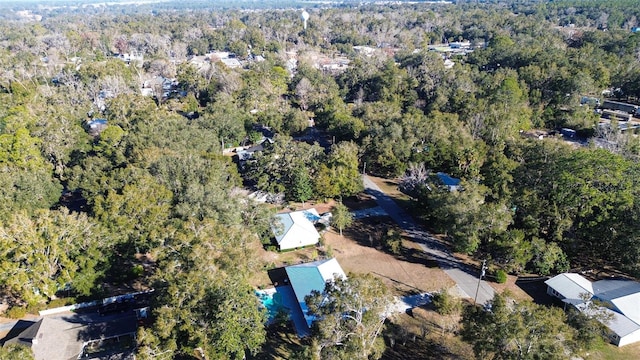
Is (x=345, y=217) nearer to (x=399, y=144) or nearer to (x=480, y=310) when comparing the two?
(x=399, y=144)

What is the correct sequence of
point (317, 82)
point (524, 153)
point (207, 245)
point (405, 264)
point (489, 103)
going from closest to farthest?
point (207, 245) → point (405, 264) → point (524, 153) → point (489, 103) → point (317, 82)

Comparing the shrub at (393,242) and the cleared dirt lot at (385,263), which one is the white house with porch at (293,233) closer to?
the cleared dirt lot at (385,263)

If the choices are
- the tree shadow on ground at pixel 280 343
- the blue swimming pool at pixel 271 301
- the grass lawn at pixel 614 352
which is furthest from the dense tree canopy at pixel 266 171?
the grass lawn at pixel 614 352

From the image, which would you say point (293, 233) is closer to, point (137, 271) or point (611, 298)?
point (137, 271)

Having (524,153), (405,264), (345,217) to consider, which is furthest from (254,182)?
(524,153)

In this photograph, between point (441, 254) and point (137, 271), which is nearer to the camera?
point (137, 271)

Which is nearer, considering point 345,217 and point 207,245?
point 207,245

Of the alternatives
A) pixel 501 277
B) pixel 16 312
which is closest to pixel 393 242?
A: pixel 501 277
